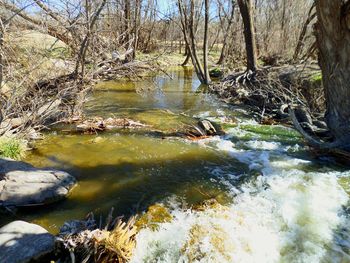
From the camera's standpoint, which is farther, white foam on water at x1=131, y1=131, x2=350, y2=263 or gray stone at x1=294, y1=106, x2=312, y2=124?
gray stone at x1=294, y1=106, x2=312, y2=124

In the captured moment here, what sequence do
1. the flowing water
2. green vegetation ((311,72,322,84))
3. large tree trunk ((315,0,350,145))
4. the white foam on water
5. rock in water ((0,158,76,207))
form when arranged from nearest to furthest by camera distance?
1. the white foam on water
2. the flowing water
3. rock in water ((0,158,76,207))
4. large tree trunk ((315,0,350,145))
5. green vegetation ((311,72,322,84))

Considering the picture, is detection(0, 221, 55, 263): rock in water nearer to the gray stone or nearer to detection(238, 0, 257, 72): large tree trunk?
the gray stone

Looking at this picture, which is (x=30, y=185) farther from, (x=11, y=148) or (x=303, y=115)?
(x=303, y=115)

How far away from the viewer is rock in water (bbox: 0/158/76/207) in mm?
5371

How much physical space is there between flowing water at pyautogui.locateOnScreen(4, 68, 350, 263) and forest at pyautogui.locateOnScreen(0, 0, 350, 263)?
0.03m

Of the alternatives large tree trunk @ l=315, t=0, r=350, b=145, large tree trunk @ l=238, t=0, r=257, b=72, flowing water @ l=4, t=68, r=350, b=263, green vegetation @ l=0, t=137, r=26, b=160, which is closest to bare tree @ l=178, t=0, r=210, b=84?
large tree trunk @ l=238, t=0, r=257, b=72

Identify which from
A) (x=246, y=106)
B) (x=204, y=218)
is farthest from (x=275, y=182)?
(x=246, y=106)

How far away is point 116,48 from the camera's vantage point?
973 cm

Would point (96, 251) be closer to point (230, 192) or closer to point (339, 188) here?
point (230, 192)

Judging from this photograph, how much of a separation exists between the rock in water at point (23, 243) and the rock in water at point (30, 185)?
1.07 metres

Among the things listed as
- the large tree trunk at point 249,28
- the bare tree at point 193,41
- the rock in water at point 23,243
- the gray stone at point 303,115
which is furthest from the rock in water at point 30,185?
the bare tree at point 193,41

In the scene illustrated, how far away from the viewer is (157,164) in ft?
23.0

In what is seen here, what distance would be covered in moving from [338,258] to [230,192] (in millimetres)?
1973

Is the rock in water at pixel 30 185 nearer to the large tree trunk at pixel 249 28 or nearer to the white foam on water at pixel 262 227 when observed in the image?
the white foam on water at pixel 262 227
